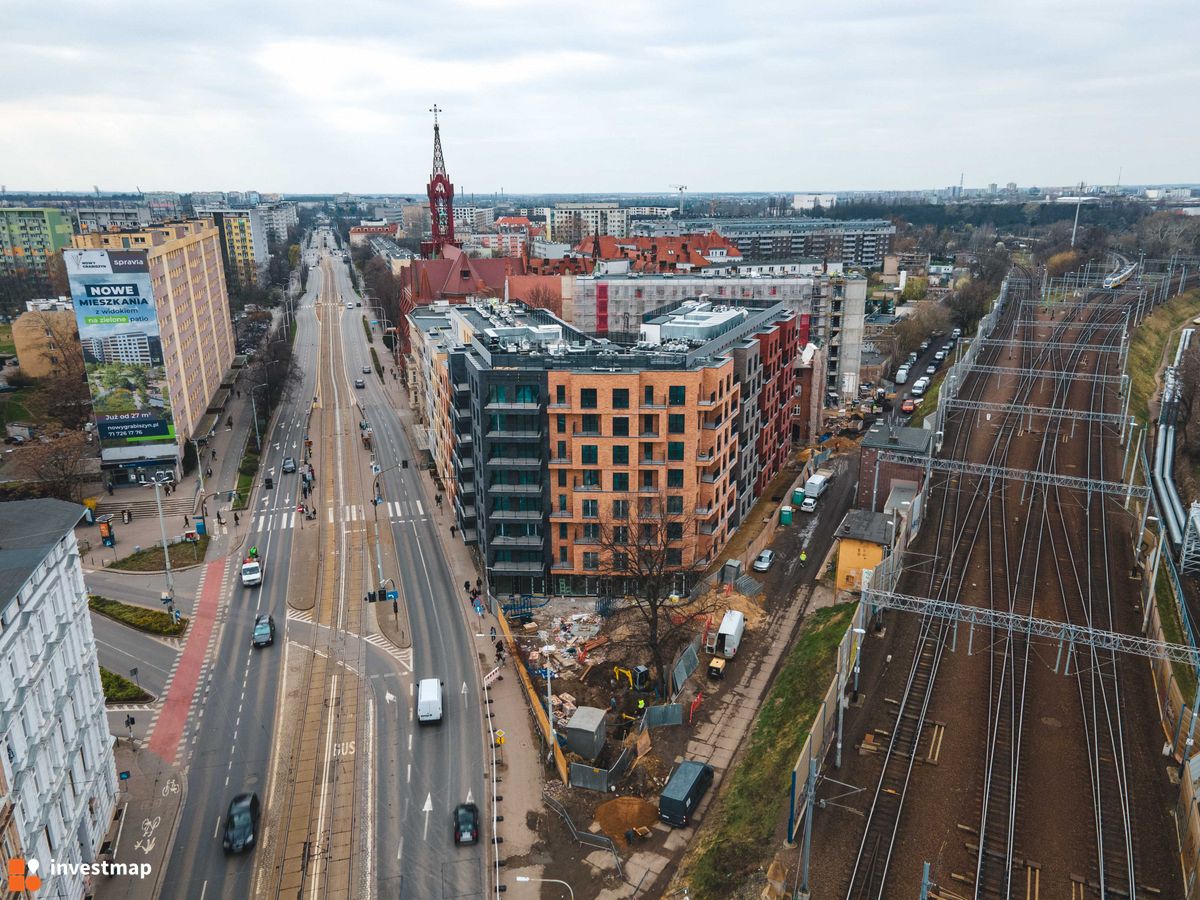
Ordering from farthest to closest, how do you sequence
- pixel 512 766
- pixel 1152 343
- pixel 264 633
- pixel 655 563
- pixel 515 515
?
pixel 1152 343 < pixel 515 515 < pixel 264 633 < pixel 655 563 < pixel 512 766

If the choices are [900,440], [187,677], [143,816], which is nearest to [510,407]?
[187,677]

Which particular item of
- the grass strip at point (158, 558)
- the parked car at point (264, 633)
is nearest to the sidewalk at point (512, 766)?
the parked car at point (264, 633)

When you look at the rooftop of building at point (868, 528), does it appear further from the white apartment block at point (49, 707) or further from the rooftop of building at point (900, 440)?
the white apartment block at point (49, 707)

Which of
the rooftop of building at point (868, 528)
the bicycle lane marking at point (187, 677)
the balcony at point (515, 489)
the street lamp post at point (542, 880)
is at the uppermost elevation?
the balcony at point (515, 489)

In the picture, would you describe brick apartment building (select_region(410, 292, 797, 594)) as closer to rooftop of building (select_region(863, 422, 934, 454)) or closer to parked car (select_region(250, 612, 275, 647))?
rooftop of building (select_region(863, 422, 934, 454))

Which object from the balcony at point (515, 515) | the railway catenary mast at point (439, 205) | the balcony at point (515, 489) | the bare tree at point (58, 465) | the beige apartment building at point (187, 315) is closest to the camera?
the balcony at point (515, 489)

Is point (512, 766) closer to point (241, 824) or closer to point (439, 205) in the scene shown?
point (241, 824)

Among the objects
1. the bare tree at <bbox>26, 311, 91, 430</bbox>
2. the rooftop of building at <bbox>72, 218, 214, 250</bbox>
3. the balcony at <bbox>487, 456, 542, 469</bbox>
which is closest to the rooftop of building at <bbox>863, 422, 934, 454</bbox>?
the balcony at <bbox>487, 456, 542, 469</bbox>

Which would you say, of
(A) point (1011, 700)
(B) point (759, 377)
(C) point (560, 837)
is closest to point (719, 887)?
(C) point (560, 837)
